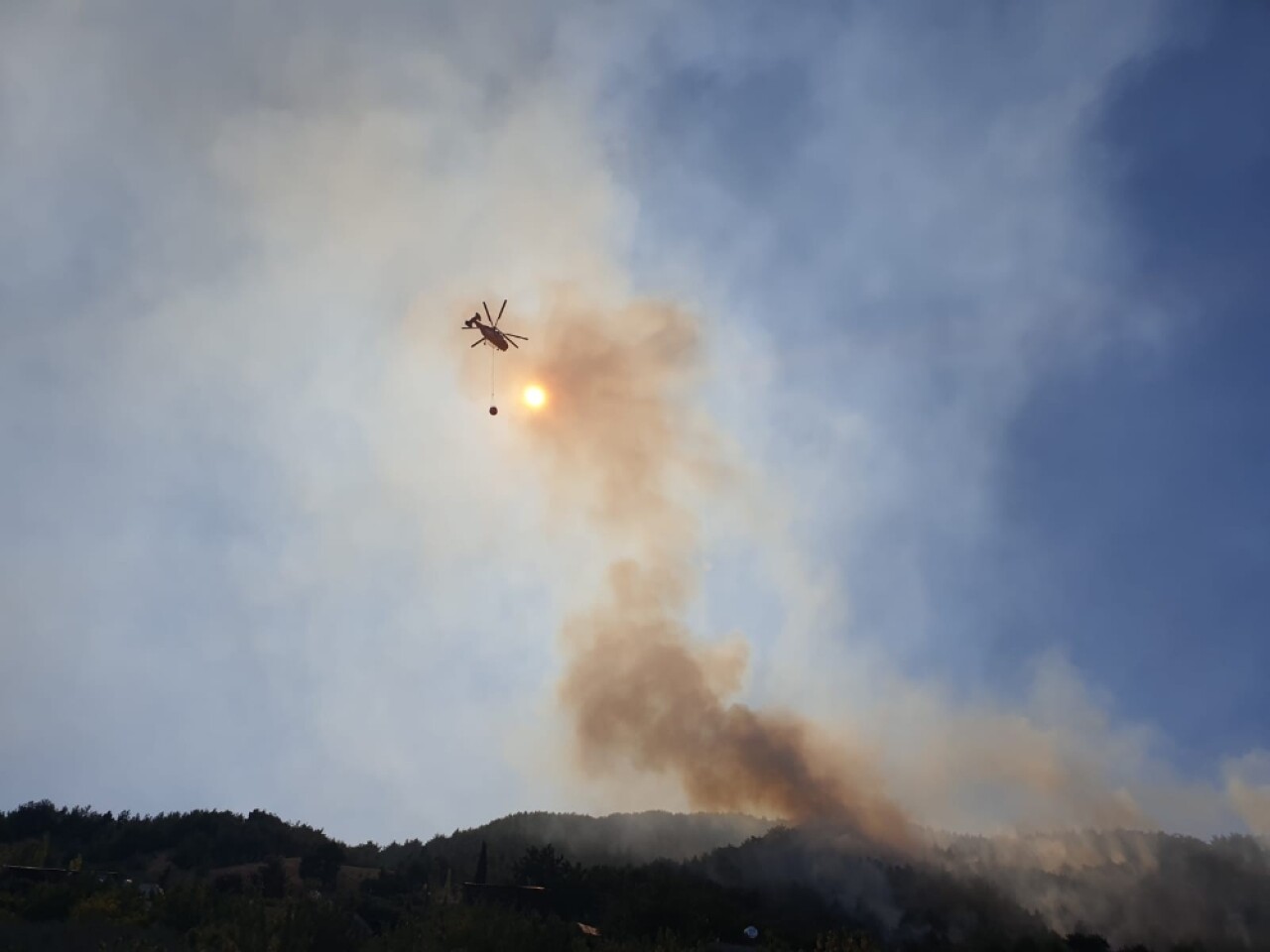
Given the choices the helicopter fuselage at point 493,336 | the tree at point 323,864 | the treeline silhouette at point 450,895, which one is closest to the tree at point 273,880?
Answer: the treeline silhouette at point 450,895

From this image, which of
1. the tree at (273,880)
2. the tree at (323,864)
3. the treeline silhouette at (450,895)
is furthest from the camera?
the tree at (323,864)

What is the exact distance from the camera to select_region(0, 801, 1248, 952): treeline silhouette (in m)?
32.5

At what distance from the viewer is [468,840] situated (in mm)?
80875

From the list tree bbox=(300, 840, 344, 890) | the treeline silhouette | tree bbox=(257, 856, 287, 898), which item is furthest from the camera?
tree bbox=(300, 840, 344, 890)

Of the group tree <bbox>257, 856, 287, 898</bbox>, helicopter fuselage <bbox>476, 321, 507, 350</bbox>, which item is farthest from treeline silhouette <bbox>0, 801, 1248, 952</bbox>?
helicopter fuselage <bbox>476, 321, 507, 350</bbox>

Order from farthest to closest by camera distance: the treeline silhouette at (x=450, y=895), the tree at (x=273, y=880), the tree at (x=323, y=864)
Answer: the tree at (x=323, y=864), the tree at (x=273, y=880), the treeline silhouette at (x=450, y=895)

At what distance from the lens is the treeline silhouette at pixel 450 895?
32.5 meters

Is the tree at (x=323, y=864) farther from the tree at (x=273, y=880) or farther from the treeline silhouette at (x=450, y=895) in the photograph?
the tree at (x=273, y=880)

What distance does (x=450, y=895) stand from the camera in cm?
4619

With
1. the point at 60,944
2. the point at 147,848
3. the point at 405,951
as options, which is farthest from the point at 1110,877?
the point at 147,848

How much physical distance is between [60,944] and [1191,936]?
5295cm

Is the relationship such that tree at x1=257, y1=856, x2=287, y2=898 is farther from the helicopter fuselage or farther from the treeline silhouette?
the helicopter fuselage

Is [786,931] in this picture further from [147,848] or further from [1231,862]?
[147,848]

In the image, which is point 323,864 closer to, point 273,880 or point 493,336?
point 273,880
